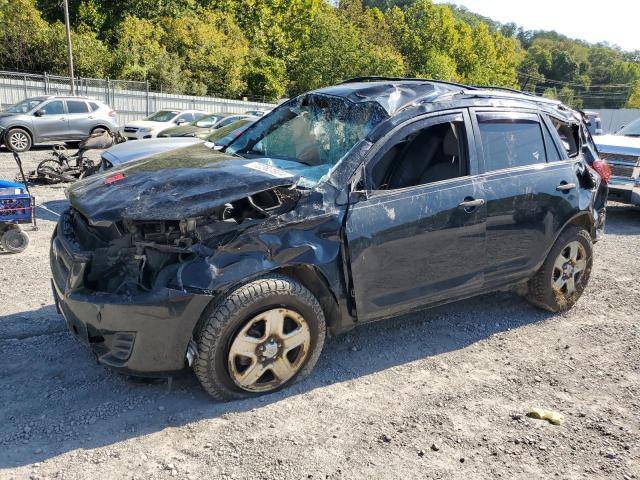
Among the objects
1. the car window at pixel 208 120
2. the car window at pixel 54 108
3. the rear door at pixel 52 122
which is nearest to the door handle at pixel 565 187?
the car window at pixel 208 120

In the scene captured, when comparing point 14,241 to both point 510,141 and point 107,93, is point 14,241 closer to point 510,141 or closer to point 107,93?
point 510,141

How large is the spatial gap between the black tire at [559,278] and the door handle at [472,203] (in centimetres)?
105

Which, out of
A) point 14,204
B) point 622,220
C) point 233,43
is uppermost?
point 233,43

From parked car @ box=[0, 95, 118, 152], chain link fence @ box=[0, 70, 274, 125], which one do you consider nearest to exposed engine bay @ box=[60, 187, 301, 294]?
parked car @ box=[0, 95, 118, 152]

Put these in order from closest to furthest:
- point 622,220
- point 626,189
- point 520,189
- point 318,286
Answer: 1. point 318,286
2. point 520,189
3. point 626,189
4. point 622,220

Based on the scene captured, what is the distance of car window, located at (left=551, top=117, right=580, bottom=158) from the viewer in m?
4.79

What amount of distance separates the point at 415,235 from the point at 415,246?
8 cm

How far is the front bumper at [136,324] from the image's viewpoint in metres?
2.97

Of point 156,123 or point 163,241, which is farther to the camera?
point 156,123

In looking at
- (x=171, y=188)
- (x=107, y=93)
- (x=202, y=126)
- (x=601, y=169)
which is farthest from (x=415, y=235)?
(x=107, y=93)

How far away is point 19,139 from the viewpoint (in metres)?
15.5

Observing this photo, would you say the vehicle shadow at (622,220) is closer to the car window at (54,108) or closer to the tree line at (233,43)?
the car window at (54,108)

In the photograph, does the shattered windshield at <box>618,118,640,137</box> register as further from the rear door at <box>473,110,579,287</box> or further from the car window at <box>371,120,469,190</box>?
the car window at <box>371,120,469,190</box>

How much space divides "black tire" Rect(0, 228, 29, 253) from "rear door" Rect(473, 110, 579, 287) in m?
4.90
